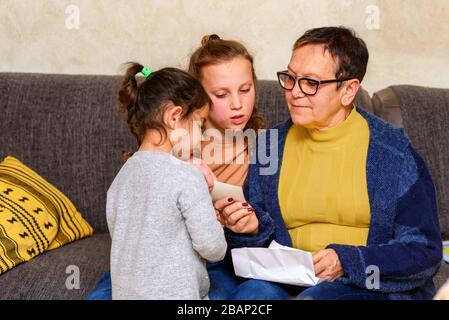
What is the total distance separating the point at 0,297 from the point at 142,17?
4.09ft

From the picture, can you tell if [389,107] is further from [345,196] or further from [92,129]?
[92,129]

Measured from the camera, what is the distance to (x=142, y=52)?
273 cm

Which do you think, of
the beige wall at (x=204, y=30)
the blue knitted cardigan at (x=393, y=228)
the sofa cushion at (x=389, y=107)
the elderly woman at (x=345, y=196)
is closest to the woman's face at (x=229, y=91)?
the elderly woman at (x=345, y=196)

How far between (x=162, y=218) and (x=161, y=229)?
2cm

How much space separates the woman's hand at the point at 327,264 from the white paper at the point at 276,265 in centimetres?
2

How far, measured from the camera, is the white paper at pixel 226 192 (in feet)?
6.09

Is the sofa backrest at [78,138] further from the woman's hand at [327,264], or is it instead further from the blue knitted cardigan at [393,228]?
the woman's hand at [327,264]

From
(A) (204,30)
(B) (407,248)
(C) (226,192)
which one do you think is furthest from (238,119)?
(A) (204,30)

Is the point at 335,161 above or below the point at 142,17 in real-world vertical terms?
below

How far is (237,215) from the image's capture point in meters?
1.77
